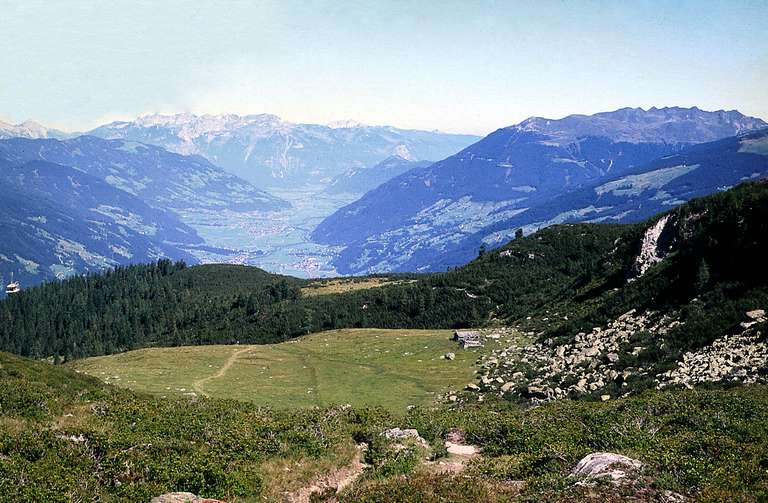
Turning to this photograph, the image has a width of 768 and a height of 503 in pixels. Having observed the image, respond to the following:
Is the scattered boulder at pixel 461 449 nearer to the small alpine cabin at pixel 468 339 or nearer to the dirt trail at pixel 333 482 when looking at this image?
the dirt trail at pixel 333 482

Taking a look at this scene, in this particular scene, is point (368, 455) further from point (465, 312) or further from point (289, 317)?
point (289, 317)

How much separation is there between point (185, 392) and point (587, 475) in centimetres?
4466

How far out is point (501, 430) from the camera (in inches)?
962

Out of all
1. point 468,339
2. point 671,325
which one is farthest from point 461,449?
point 468,339

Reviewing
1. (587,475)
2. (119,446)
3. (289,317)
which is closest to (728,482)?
(587,475)

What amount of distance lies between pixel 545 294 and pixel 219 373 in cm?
5990

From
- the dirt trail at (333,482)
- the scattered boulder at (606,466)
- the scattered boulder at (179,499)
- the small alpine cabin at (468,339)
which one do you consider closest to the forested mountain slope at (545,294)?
the small alpine cabin at (468,339)

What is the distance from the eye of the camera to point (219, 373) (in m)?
63.5

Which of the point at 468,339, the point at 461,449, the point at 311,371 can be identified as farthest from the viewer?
the point at 468,339

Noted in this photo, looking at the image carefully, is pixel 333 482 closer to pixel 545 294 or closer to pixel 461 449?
pixel 461 449

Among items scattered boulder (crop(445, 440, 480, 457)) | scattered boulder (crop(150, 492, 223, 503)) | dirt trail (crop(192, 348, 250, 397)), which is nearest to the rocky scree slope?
scattered boulder (crop(445, 440, 480, 457))

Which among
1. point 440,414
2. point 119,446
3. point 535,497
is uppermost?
point 119,446

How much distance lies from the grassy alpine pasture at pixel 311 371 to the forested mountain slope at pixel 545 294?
15.8m

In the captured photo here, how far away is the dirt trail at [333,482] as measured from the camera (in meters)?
18.5
